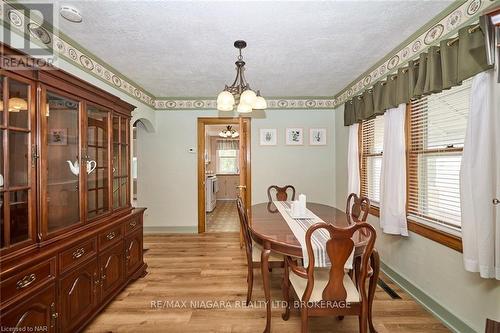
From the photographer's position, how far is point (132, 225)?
2531mm

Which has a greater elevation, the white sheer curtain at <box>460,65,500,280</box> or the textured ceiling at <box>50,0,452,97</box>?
the textured ceiling at <box>50,0,452,97</box>

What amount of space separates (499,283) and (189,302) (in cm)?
240

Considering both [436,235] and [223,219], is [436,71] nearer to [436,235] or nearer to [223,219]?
[436,235]

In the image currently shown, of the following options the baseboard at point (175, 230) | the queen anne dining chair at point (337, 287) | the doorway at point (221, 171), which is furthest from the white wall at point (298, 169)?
the queen anne dining chair at point (337, 287)

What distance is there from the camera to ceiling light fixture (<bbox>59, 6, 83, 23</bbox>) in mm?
1731

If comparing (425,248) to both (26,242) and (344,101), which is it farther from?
(26,242)

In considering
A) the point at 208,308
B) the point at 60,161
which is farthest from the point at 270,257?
the point at 60,161

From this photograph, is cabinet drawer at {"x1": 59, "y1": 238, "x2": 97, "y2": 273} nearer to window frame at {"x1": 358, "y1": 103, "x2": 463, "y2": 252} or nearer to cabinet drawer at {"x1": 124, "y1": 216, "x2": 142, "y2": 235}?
cabinet drawer at {"x1": 124, "y1": 216, "x2": 142, "y2": 235}

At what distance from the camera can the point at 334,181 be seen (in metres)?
4.28

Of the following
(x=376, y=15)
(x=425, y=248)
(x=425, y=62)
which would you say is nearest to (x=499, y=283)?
(x=425, y=248)

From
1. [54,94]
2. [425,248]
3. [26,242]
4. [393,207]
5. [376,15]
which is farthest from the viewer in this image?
[393,207]

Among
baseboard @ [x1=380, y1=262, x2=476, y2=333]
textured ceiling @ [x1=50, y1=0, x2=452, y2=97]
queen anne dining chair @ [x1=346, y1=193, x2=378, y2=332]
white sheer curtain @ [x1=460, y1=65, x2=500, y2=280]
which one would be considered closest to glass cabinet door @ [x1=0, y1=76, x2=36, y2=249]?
textured ceiling @ [x1=50, y1=0, x2=452, y2=97]

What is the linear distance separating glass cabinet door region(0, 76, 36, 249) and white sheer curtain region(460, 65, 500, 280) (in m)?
2.84

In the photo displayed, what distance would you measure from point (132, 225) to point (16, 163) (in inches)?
53.2
